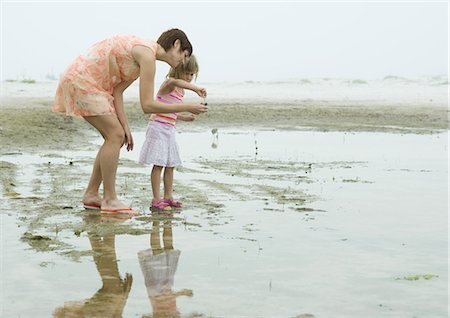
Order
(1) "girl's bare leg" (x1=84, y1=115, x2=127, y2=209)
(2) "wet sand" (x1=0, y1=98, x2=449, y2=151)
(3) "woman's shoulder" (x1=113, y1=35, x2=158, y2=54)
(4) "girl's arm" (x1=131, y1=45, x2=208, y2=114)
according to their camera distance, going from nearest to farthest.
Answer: (4) "girl's arm" (x1=131, y1=45, x2=208, y2=114) → (3) "woman's shoulder" (x1=113, y1=35, x2=158, y2=54) → (1) "girl's bare leg" (x1=84, y1=115, x2=127, y2=209) → (2) "wet sand" (x1=0, y1=98, x2=449, y2=151)

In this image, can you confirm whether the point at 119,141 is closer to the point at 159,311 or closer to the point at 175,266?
the point at 175,266

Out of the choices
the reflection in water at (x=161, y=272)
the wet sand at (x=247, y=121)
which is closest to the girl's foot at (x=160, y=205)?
the reflection in water at (x=161, y=272)

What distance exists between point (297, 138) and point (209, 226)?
→ 827cm

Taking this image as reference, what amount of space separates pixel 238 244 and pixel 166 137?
81.0 inches

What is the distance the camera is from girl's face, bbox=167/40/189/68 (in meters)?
6.97

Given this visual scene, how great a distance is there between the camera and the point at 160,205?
7086 mm

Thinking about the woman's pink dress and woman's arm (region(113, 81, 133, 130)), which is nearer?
the woman's pink dress

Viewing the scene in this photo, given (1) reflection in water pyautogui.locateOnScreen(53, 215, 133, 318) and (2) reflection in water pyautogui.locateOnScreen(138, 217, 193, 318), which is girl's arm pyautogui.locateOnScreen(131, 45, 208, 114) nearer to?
(2) reflection in water pyautogui.locateOnScreen(138, 217, 193, 318)

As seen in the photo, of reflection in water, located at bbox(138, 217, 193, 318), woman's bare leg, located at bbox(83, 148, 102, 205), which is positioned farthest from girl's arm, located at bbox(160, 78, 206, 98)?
reflection in water, located at bbox(138, 217, 193, 318)

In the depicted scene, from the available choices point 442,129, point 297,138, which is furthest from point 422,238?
point 442,129

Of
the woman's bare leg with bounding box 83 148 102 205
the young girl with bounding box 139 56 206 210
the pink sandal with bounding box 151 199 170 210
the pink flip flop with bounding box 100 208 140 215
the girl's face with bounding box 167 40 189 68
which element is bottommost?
the pink flip flop with bounding box 100 208 140 215

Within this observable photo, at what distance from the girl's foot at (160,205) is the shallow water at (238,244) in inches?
7.3

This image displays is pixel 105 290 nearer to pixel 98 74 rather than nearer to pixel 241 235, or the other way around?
pixel 241 235

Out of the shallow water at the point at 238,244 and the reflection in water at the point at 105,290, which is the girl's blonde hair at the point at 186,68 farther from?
the reflection in water at the point at 105,290
